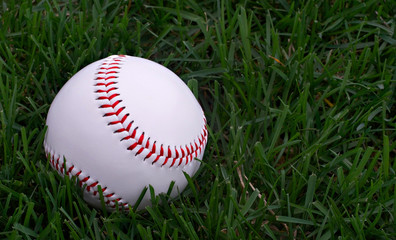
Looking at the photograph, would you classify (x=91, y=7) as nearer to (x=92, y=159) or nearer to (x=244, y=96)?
(x=244, y=96)

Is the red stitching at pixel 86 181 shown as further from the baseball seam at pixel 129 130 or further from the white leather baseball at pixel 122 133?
the baseball seam at pixel 129 130

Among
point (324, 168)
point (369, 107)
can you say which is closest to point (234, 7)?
point (369, 107)

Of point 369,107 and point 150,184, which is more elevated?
point 150,184

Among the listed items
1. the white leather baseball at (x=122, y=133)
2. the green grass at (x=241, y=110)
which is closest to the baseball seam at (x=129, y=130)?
the white leather baseball at (x=122, y=133)

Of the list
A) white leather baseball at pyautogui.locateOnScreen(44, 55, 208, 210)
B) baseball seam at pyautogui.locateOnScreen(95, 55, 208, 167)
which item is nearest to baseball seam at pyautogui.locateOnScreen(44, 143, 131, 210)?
white leather baseball at pyautogui.locateOnScreen(44, 55, 208, 210)

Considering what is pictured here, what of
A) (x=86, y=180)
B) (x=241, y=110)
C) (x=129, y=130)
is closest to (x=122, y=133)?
(x=129, y=130)

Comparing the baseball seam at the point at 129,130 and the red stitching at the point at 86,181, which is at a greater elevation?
the baseball seam at the point at 129,130

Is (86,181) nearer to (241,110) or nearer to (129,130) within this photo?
(129,130)
